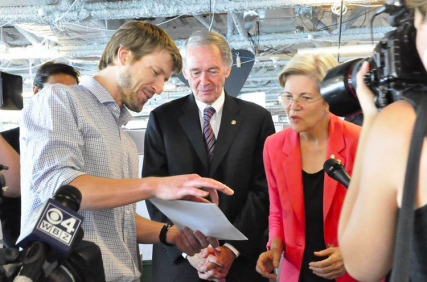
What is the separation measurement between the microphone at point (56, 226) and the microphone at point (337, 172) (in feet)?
3.02

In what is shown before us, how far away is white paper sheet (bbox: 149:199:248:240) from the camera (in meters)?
1.42

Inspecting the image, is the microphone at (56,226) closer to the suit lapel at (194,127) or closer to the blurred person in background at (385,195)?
the blurred person in background at (385,195)

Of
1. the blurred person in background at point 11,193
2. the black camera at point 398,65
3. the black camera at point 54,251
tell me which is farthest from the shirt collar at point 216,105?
the black camera at point 54,251

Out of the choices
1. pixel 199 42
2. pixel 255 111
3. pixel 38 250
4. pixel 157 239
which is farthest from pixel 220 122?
pixel 38 250

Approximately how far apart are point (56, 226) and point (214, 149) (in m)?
1.47

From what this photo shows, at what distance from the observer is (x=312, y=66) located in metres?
2.07

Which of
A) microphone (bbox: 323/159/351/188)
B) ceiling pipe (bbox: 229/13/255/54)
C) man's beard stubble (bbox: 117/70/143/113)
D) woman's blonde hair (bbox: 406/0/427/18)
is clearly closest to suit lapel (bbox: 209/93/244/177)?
man's beard stubble (bbox: 117/70/143/113)

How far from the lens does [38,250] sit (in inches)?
26.8

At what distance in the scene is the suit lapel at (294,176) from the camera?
1.94 m

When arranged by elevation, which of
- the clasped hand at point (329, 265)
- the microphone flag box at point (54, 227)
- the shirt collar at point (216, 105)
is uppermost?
the microphone flag box at point (54, 227)

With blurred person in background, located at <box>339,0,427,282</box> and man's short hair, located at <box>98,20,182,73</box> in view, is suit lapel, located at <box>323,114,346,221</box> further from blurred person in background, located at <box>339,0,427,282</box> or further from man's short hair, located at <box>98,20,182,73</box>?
blurred person in background, located at <box>339,0,427,282</box>

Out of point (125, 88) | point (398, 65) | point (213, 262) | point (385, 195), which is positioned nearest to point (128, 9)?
point (125, 88)

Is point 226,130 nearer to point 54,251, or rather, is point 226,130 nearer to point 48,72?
point 48,72

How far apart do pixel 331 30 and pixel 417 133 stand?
6.34 meters
